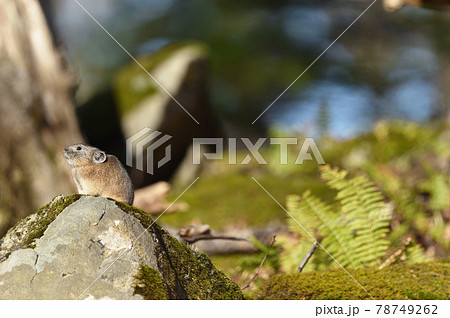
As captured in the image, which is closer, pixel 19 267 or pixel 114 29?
pixel 19 267

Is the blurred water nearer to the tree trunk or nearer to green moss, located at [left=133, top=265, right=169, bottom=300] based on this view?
the tree trunk

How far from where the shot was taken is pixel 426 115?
18.3 metres

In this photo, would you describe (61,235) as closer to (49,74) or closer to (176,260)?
(176,260)

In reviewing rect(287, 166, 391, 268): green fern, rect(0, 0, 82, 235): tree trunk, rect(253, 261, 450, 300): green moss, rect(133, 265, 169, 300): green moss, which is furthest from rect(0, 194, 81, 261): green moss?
rect(0, 0, 82, 235): tree trunk

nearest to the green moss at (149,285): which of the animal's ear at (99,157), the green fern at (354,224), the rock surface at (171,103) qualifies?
the animal's ear at (99,157)

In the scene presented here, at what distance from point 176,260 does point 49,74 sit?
18.6 feet

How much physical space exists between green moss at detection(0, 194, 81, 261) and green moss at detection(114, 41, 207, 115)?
8.45 m

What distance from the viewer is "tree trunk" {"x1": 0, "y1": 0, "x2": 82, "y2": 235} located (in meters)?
6.11

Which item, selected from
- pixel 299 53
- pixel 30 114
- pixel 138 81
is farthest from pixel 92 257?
pixel 299 53

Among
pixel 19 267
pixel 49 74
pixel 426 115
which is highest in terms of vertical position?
pixel 19 267

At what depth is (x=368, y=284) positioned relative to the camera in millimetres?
2873

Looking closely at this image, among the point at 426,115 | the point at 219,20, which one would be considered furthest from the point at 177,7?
the point at 426,115

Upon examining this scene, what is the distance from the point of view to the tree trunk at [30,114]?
6109 millimetres

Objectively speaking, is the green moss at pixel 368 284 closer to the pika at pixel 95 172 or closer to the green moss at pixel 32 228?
the pika at pixel 95 172
